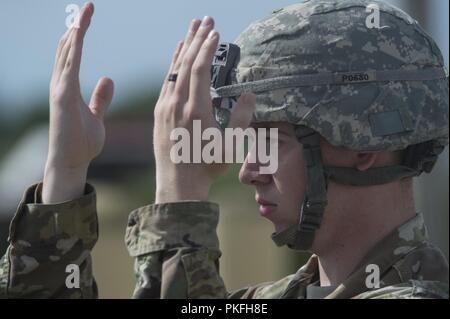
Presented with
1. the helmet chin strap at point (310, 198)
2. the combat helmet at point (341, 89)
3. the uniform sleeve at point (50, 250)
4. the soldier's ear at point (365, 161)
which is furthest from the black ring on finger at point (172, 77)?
the soldier's ear at point (365, 161)

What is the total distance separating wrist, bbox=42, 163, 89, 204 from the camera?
4793 millimetres

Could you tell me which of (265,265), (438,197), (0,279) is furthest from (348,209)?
(265,265)

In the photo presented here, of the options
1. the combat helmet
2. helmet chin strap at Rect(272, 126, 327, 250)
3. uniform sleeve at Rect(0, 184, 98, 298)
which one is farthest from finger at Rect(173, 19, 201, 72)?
helmet chin strap at Rect(272, 126, 327, 250)

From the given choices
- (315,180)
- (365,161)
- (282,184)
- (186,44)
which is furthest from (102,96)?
(365,161)

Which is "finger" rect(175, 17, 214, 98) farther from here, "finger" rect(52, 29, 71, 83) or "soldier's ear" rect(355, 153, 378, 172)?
"soldier's ear" rect(355, 153, 378, 172)

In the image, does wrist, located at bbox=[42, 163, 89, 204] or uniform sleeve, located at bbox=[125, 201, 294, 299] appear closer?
uniform sleeve, located at bbox=[125, 201, 294, 299]

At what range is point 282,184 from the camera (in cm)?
540

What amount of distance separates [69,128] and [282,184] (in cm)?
115

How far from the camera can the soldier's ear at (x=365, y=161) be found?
215 inches

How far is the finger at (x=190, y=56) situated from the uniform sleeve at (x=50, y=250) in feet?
2.21

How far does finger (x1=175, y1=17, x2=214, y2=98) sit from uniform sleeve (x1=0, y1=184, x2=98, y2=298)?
2.21 ft

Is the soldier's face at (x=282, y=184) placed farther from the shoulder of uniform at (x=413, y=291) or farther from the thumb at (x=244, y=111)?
the thumb at (x=244, y=111)

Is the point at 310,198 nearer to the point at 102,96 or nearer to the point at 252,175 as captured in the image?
the point at 252,175

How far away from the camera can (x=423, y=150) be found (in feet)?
18.5
